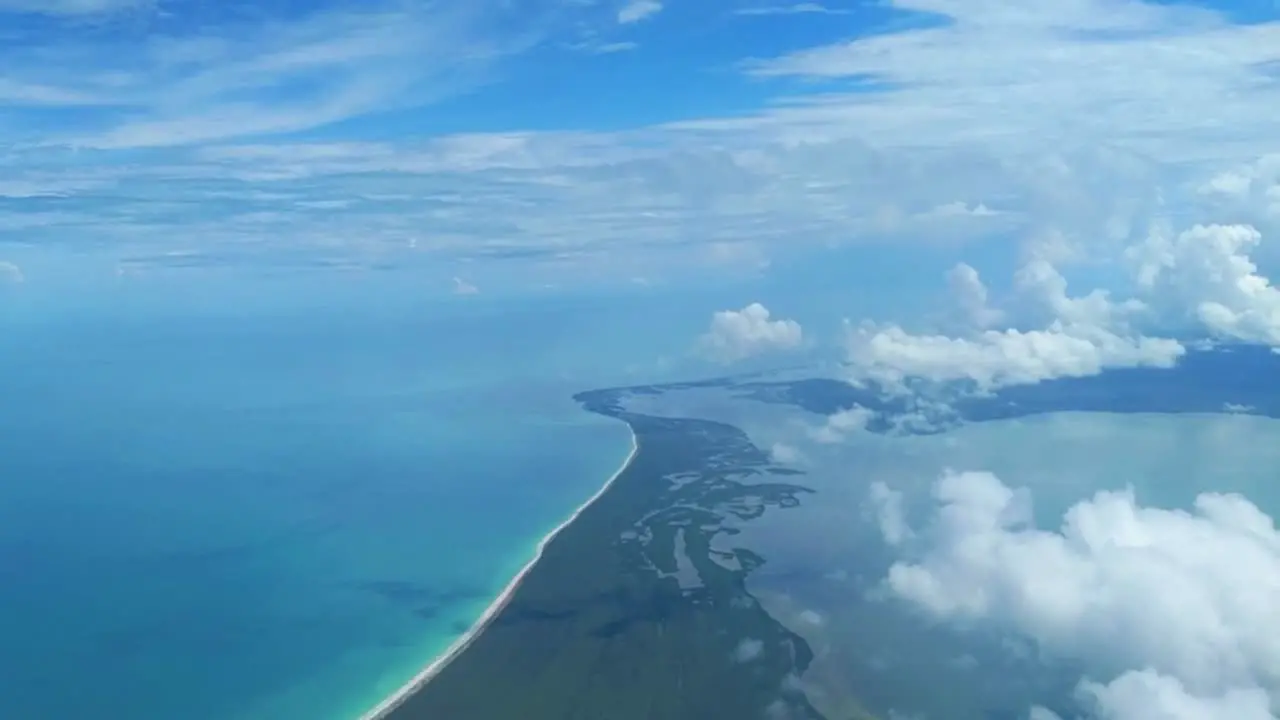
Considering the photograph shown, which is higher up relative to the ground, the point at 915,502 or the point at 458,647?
the point at 458,647

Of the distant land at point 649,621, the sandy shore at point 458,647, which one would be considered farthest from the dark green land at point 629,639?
the sandy shore at point 458,647

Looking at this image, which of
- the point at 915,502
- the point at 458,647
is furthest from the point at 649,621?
the point at 915,502

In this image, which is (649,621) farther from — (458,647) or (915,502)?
(915,502)

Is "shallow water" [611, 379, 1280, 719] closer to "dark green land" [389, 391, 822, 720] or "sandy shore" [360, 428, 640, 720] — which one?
"dark green land" [389, 391, 822, 720]

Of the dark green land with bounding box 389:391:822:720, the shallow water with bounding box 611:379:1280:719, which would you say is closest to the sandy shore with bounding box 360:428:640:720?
the dark green land with bounding box 389:391:822:720

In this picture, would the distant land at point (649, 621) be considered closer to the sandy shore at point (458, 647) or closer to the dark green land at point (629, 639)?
the dark green land at point (629, 639)

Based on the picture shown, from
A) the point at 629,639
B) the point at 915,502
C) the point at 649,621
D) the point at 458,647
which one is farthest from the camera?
the point at 915,502

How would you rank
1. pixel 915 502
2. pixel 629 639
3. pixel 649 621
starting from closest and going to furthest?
pixel 629 639
pixel 649 621
pixel 915 502

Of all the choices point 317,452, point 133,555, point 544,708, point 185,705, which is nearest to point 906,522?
point 544,708

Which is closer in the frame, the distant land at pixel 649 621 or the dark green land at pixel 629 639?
the dark green land at pixel 629 639

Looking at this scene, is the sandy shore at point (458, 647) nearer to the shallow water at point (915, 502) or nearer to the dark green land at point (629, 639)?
the dark green land at point (629, 639)
